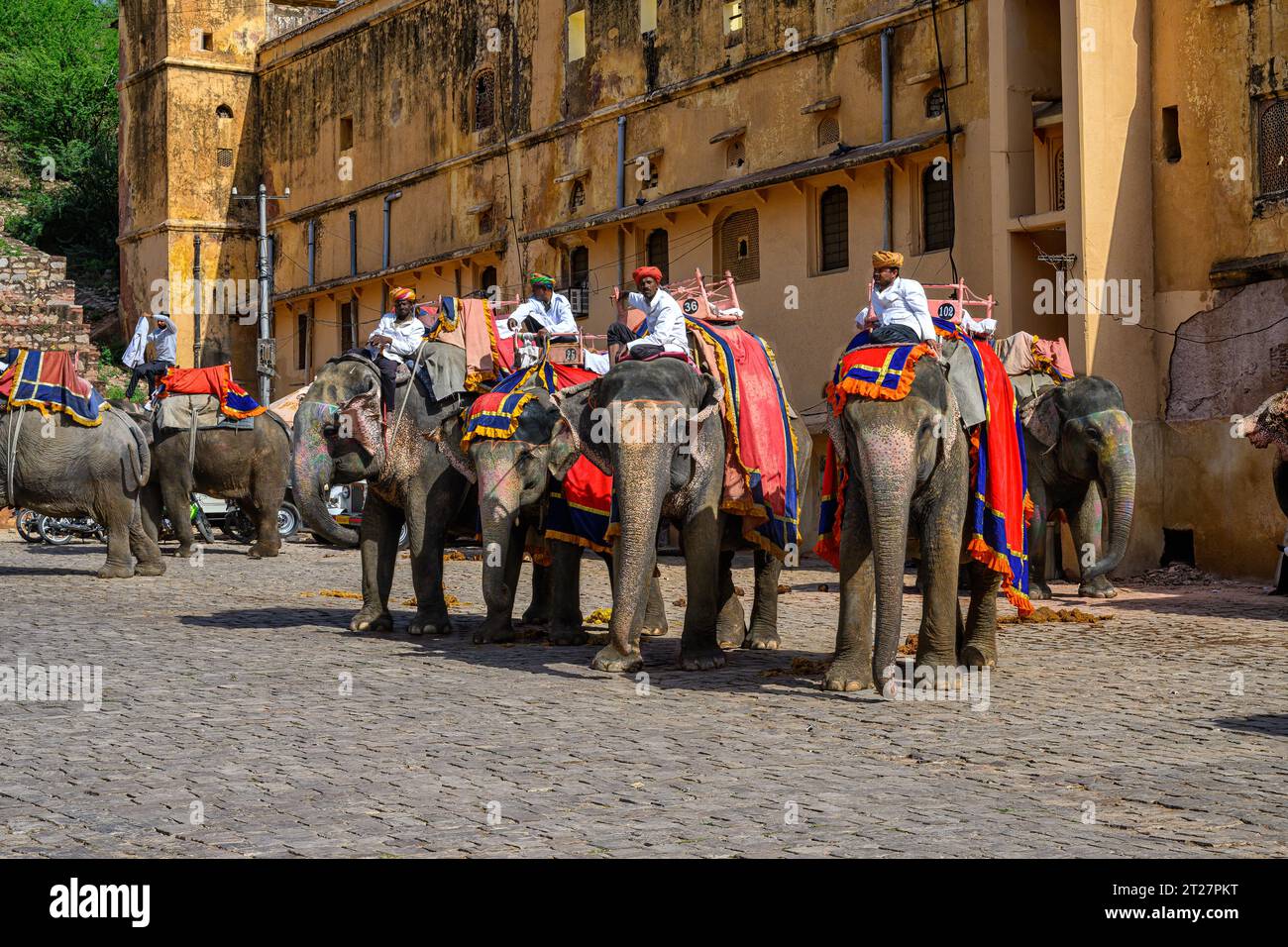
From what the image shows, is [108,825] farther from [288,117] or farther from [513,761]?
[288,117]

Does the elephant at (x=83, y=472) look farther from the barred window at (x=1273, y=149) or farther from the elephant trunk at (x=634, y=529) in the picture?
the barred window at (x=1273, y=149)

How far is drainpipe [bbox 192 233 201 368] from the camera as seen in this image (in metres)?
49.8

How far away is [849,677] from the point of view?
11.1 m

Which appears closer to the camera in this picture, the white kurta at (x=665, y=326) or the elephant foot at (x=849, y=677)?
the elephant foot at (x=849, y=677)

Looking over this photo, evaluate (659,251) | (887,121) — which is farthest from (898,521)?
(659,251)

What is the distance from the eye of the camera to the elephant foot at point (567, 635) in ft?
45.2

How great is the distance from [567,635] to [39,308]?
28011 millimetres

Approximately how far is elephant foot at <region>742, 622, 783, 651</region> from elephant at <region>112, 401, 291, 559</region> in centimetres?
1078

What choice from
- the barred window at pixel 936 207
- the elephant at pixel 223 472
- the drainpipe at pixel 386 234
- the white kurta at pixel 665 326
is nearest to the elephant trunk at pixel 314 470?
the white kurta at pixel 665 326

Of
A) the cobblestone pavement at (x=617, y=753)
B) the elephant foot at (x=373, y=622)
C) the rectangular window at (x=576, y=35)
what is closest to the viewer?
the cobblestone pavement at (x=617, y=753)

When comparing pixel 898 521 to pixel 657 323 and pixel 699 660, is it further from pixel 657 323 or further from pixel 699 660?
pixel 657 323

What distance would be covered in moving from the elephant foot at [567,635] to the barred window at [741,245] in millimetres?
18216

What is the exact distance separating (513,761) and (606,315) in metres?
27.0

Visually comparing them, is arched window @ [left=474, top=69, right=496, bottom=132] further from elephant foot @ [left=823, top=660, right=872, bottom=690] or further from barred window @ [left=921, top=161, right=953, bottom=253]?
elephant foot @ [left=823, top=660, right=872, bottom=690]
